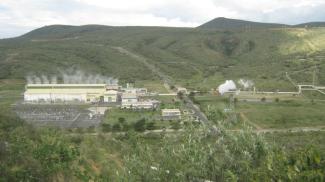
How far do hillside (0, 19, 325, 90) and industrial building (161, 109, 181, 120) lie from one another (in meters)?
19.7

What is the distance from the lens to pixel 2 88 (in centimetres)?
6788

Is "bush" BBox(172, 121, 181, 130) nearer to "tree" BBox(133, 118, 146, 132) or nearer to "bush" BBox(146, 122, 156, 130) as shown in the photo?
"bush" BBox(146, 122, 156, 130)

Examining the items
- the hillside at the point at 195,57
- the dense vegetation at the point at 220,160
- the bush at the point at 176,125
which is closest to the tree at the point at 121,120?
the bush at the point at 176,125

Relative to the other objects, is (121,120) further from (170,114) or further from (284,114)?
(284,114)

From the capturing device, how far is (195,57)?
10194 centimetres

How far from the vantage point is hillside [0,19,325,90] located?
258ft

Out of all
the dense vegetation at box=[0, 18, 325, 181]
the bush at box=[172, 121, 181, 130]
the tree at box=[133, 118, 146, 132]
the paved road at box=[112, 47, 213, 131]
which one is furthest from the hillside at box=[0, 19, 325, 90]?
the tree at box=[133, 118, 146, 132]

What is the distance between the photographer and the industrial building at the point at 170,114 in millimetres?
46850

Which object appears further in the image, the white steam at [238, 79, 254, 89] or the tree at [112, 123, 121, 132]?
the white steam at [238, 79, 254, 89]

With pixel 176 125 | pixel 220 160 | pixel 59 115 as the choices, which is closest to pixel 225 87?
pixel 176 125

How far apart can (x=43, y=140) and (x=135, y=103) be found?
87.4ft

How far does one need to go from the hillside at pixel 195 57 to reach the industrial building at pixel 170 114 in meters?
19.7

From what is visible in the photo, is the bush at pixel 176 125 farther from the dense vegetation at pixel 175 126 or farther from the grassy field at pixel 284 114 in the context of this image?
the grassy field at pixel 284 114

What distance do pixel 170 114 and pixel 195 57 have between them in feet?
182
